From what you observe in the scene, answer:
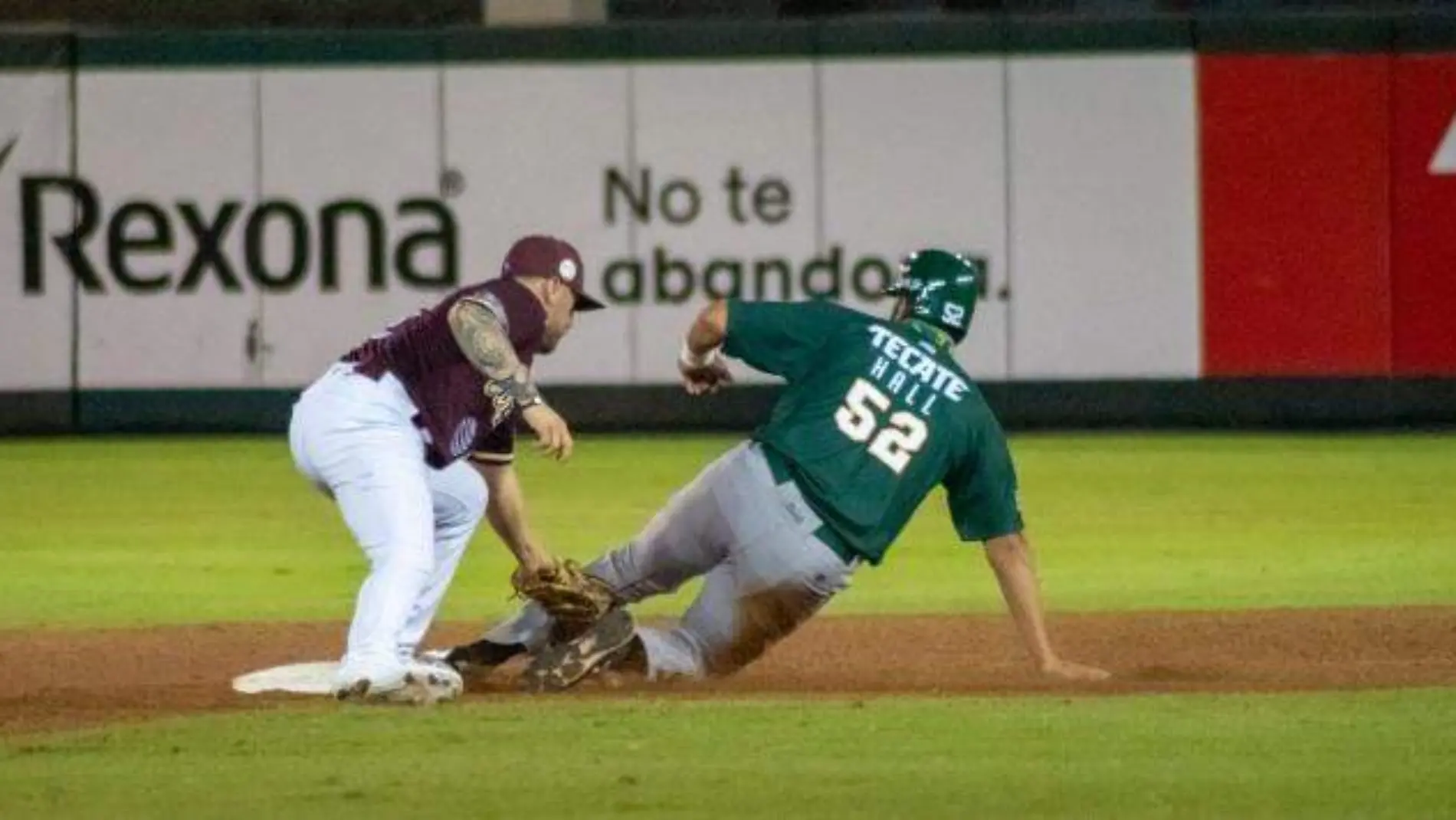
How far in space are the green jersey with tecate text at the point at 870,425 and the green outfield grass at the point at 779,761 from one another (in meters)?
0.55

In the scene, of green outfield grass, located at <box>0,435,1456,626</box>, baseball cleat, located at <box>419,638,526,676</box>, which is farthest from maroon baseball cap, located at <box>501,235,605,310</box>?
green outfield grass, located at <box>0,435,1456,626</box>

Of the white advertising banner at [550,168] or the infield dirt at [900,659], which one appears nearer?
the infield dirt at [900,659]

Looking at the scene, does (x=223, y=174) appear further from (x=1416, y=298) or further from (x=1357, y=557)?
(x=1357, y=557)

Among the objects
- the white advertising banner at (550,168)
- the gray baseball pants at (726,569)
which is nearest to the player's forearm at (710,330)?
the gray baseball pants at (726,569)

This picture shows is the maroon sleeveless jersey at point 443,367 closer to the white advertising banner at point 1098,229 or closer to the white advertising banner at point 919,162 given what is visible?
the white advertising banner at point 919,162

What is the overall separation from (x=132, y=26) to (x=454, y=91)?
80.7 inches

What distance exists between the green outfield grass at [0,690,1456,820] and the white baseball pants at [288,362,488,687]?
0.21 metres

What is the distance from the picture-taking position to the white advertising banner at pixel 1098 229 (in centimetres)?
1961

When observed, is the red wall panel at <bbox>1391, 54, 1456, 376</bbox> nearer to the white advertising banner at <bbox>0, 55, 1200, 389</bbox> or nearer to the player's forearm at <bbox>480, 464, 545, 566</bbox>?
the white advertising banner at <bbox>0, 55, 1200, 389</bbox>

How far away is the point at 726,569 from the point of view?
9234mm

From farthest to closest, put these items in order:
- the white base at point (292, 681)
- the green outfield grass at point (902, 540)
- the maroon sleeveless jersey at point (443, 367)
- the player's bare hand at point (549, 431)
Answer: the green outfield grass at point (902, 540) → the white base at point (292, 681) → the maroon sleeveless jersey at point (443, 367) → the player's bare hand at point (549, 431)

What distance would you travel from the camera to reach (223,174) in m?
19.5

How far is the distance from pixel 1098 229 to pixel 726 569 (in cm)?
1077

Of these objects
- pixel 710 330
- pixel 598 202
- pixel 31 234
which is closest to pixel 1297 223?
pixel 598 202
